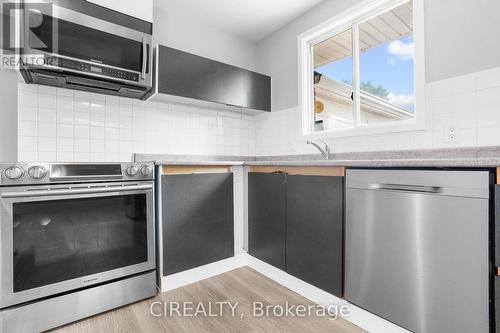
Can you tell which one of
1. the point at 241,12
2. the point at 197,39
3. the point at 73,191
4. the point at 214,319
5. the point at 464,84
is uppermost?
the point at 241,12

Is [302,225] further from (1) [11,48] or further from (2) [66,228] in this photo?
(1) [11,48]

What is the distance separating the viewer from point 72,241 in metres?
1.54

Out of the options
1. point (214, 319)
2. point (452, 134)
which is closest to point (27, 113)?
point (214, 319)

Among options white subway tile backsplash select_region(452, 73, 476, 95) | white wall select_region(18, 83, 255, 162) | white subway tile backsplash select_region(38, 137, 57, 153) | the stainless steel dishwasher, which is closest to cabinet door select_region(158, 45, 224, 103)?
white wall select_region(18, 83, 255, 162)

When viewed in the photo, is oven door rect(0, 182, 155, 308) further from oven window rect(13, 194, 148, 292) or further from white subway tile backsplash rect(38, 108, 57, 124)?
white subway tile backsplash rect(38, 108, 57, 124)

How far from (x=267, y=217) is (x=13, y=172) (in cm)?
166

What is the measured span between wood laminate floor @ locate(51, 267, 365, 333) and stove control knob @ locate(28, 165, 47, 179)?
36.6 inches

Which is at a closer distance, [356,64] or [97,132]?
[97,132]

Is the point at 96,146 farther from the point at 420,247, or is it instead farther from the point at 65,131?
the point at 420,247

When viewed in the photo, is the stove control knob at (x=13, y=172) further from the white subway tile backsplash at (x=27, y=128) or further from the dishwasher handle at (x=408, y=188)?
the dishwasher handle at (x=408, y=188)

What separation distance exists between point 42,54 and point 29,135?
637 millimetres

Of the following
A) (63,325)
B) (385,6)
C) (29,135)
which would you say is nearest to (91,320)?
(63,325)

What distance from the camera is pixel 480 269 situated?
999 millimetres

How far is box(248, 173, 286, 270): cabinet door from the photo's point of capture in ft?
6.32
